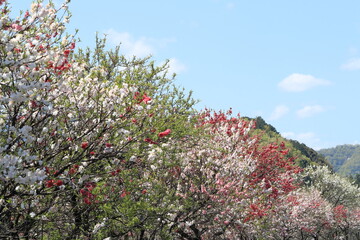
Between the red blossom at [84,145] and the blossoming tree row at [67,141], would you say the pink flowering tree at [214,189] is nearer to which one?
the blossoming tree row at [67,141]

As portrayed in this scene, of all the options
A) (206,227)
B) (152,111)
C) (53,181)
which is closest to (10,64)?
(53,181)

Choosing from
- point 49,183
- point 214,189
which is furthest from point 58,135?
point 214,189

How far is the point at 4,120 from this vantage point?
7.38m

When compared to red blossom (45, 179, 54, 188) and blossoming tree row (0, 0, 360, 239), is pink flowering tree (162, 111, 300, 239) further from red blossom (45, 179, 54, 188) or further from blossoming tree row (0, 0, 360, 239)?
red blossom (45, 179, 54, 188)

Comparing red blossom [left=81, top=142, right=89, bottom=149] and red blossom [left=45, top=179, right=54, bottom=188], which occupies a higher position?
red blossom [left=81, top=142, right=89, bottom=149]

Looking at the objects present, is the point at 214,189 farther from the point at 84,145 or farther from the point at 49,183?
the point at 49,183

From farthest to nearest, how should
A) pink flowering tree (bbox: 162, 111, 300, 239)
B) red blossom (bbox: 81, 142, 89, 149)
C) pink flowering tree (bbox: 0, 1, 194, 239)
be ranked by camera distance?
pink flowering tree (bbox: 162, 111, 300, 239), red blossom (bbox: 81, 142, 89, 149), pink flowering tree (bbox: 0, 1, 194, 239)

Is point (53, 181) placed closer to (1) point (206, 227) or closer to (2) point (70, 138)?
(2) point (70, 138)

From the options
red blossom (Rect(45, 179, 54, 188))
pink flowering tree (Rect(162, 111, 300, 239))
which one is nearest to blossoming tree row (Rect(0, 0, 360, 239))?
red blossom (Rect(45, 179, 54, 188))

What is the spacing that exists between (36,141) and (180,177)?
7.34m

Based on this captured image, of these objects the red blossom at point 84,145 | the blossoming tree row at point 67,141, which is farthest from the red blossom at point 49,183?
the red blossom at point 84,145

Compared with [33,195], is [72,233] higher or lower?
lower

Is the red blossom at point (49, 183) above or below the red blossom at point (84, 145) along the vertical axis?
below

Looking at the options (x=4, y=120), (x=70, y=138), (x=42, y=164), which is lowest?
(x=42, y=164)
